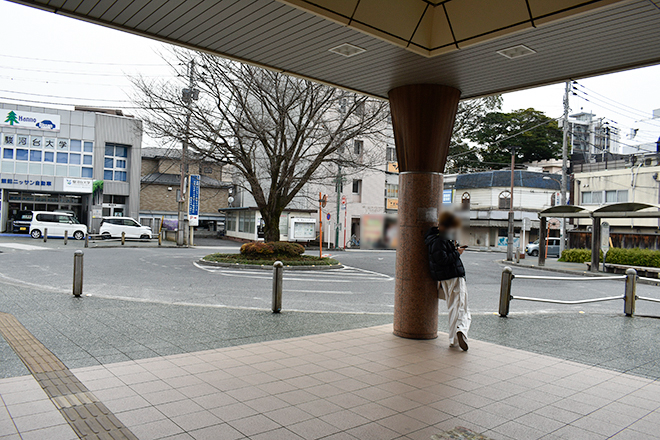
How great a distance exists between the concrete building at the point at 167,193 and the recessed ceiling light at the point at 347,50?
106 ft

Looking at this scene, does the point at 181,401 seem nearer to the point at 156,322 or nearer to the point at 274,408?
the point at 274,408

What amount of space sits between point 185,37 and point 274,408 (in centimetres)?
469

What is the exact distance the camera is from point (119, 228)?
32625 millimetres

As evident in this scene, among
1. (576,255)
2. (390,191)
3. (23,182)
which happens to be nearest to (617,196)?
(576,255)

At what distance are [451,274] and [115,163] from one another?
37374 millimetres

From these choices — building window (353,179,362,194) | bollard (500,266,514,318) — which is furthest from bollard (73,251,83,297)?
building window (353,179,362,194)

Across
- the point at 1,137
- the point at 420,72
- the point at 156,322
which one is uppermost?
the point at 1,137

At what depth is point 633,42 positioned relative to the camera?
5484 mm

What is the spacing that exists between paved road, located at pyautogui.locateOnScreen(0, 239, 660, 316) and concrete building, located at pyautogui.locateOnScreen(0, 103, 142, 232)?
682 inches

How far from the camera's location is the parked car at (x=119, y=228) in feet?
107

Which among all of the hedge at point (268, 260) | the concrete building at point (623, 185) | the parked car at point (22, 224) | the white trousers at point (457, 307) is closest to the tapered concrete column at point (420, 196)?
the white trousers at point (457, 307)

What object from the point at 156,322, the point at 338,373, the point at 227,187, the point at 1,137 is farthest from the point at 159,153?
the point at 338,373

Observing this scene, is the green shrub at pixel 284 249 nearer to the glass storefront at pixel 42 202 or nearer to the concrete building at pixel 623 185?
the glass storefront at pixel 42 202

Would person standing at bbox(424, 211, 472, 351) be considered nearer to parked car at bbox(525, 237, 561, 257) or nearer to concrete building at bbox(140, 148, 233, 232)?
concrete building at bbox(140, 148, 233, 232)
